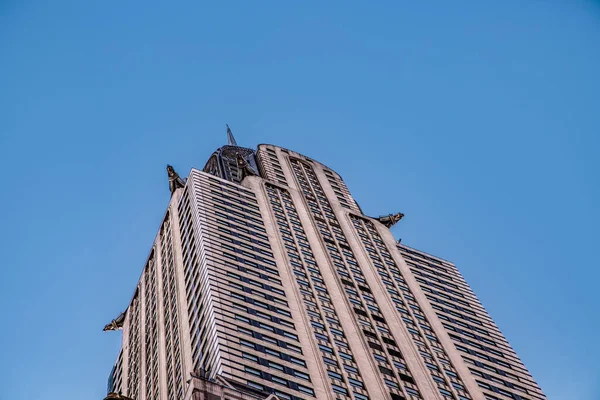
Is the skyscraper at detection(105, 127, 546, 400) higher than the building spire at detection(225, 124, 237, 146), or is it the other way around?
the building spire at detection(225, 124, 237, 146)

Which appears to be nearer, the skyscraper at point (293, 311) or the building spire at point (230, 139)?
the skyscraper at point (293, 311)

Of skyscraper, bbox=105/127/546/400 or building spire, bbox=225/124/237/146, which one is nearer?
skyscraper, bbox=105/127/546/400

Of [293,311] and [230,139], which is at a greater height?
[230,139]

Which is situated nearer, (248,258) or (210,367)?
(210,367)

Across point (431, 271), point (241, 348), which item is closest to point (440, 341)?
point (431, 271)

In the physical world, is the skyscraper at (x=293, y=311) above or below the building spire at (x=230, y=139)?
below

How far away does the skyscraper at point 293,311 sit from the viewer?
271ft

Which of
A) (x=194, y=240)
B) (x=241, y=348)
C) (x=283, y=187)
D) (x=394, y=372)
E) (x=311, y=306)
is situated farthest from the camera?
(x=283, y=187)

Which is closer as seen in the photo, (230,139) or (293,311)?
(293,311)

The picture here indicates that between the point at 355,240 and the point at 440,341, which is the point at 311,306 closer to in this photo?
the point at 440,341

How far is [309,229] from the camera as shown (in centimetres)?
11650

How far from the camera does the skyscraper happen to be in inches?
3248

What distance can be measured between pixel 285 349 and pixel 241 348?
5.17 m

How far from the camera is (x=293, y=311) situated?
9225 cm
